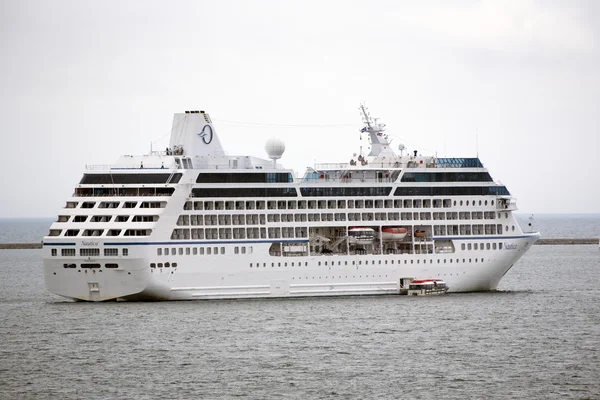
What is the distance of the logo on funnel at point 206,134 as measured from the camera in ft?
203

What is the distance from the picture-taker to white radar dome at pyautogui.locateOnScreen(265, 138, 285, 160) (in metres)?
63.1

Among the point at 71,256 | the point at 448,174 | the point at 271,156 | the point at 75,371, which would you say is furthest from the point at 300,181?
the point at 75,371

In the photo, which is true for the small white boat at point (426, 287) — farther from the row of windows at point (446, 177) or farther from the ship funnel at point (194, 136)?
the ship funnel at point (194, 136)

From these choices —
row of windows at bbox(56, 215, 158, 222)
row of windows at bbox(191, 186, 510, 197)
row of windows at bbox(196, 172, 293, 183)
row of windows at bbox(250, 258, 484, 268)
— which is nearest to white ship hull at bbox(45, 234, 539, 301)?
row of windows at bbox(250, 258, 484, 268)

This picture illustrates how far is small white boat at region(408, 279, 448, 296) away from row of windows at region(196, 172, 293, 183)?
9668mm

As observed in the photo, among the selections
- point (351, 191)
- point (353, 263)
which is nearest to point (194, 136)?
point (351, 191)

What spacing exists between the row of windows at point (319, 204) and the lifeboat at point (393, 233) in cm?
147

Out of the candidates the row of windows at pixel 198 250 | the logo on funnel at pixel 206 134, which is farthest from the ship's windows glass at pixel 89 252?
the logo on funnel at pixel 206 134

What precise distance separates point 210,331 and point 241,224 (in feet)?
36.2

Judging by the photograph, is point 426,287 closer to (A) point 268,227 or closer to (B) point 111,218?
(A) point 268,227

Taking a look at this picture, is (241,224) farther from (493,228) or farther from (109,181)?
(493,228)

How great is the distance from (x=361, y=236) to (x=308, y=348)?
51.1 ft

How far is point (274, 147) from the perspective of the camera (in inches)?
2488

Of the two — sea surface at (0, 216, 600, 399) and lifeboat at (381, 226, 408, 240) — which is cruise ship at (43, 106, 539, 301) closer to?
lifeboat at (381, 226, 408, 240)
